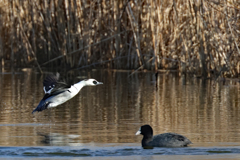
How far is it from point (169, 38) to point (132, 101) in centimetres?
512

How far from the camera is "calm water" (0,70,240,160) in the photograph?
5680 millimetres

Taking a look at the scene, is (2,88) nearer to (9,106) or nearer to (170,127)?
(9,106)

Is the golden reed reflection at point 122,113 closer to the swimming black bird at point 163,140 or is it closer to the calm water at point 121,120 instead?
the calm water at point 121,120

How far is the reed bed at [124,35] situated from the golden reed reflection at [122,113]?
885 mm

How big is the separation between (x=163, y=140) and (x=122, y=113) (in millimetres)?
2477

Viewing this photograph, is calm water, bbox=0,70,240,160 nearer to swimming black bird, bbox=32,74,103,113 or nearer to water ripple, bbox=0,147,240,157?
water ripple, bbox=0,147,240,157

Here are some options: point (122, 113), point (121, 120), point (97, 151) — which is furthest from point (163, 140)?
point (122, 113)

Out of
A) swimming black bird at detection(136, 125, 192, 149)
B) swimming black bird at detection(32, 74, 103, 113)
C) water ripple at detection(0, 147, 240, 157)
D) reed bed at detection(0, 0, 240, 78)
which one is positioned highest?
reed bed at detection(0, 0, 240, 78)

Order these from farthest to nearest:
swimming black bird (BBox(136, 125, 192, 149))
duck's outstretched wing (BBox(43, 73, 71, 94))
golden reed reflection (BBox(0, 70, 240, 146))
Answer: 1. duck's outstretched wing (BBox(43, 73, 71, 94))
2. golden reed reflection (BBox(0, 70, 240, 146))
3. swimming black bird (BBox(136, 125, 192, 149))

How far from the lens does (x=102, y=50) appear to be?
1617 cm

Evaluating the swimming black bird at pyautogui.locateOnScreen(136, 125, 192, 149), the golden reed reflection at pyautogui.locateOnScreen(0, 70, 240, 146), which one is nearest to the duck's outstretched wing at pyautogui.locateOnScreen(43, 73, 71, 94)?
the golden reed reflection at pyautogui.locateOnScreen(0, 70, 240, 146)

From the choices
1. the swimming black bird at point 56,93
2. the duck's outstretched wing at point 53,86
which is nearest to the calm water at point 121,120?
the swimming black bird at point 56,93

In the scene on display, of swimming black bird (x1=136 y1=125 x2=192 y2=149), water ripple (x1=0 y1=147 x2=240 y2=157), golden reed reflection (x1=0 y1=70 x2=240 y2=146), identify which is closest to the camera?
water ripple (x1=0 y1=147 x2=240 y2=157)

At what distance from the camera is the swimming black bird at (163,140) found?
5801 mm
